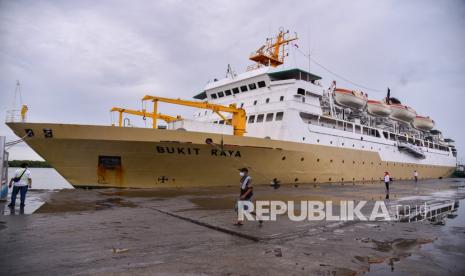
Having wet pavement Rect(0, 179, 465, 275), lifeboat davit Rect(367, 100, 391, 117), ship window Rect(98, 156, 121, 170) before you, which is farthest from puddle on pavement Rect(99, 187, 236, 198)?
lifeboat davit Rect(367, 100, 391, 117)

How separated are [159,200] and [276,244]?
670 cm

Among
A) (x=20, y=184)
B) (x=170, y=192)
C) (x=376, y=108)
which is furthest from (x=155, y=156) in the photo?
(x=376, y=108)

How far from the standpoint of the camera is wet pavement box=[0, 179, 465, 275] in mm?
3988

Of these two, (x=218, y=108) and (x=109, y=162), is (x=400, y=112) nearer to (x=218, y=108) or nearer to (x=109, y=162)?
(x=218, y=108)

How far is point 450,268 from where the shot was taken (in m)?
4.06

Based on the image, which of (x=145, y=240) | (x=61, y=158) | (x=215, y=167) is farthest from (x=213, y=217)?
A: (x=61, y=158)

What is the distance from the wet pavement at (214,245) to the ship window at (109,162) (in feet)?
16.4

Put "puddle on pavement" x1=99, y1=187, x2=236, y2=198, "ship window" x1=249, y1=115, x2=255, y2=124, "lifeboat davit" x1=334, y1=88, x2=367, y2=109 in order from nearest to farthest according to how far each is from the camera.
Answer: "puddle on pavement" x1=99, y1=187, x2=236, y2=198 → "ship window" x1=249, y1=115, x2=255, y2=124 → "lifeboat davit" x1=334, y1=88, x2=367, y2=109

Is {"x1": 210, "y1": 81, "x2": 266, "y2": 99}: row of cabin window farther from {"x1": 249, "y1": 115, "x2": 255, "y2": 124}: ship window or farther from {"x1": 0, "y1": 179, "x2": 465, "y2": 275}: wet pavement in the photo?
{"x1": 0, "y1": 179, "x2": 465, "y2": 275}: wet pavement

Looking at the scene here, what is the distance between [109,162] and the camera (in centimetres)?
1360

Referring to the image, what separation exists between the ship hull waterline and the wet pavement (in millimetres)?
4899

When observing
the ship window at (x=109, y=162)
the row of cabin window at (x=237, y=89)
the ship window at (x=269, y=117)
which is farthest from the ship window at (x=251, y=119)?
the ship window at (x=109, y=162)

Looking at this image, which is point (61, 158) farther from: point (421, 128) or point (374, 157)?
point (421, 128)

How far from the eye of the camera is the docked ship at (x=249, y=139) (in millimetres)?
13203
